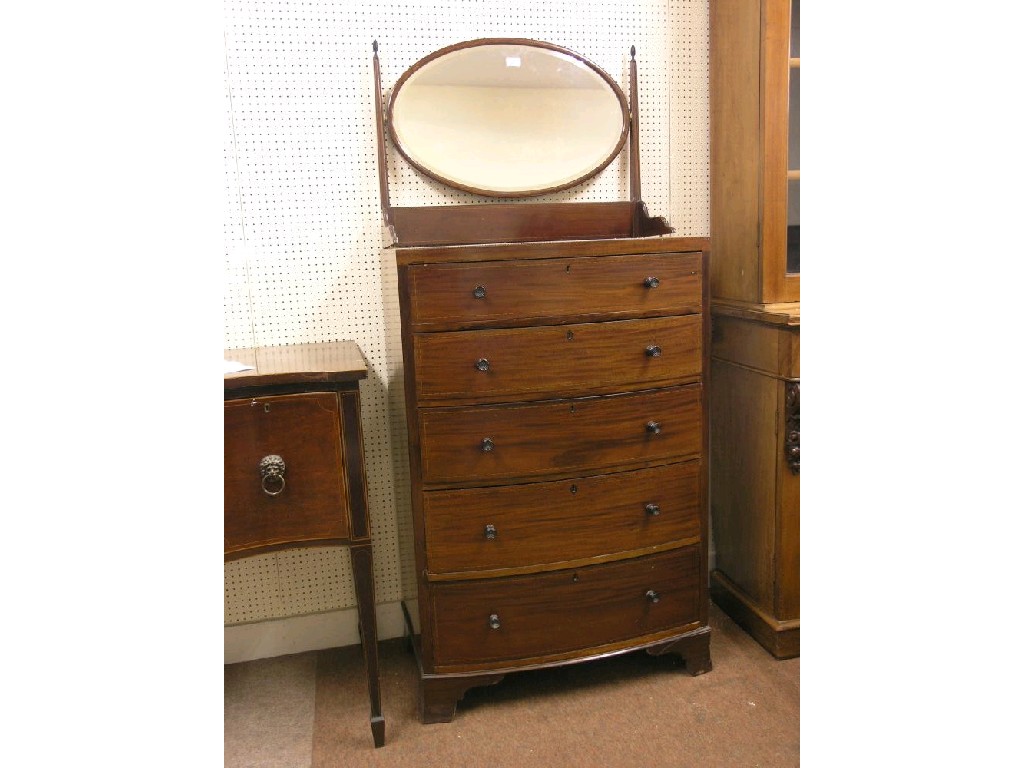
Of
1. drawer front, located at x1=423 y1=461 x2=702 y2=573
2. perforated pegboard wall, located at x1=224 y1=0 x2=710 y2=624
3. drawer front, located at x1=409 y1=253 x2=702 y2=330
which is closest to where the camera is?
drawer front, located at x1=409 y1=253 x2=702 y2=330

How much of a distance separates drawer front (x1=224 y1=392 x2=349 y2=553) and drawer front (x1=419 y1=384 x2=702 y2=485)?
0.24m

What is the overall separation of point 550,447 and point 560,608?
1.48ft

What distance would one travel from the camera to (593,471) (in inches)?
81.0

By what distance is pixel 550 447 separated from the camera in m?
2.01

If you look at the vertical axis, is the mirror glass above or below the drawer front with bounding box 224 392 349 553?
above

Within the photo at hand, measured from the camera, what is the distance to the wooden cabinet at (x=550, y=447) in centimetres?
192

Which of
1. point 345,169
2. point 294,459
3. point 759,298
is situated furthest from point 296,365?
point 759,298

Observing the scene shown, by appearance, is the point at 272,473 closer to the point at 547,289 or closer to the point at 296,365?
the point at 296,365

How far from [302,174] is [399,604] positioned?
139 centimetres

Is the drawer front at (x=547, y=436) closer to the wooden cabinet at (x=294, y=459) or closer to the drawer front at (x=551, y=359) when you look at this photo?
the drawer front at (x=551, y=359)

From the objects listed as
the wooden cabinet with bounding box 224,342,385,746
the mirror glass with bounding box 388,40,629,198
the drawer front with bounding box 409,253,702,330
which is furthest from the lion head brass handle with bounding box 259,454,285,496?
the mirror glass with bounding box 388,40,629,198

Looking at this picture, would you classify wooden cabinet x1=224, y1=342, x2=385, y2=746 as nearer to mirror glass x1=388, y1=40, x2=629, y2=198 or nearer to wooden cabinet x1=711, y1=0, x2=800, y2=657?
mirror glass x1=388, y1=40, x2=629, y2=198

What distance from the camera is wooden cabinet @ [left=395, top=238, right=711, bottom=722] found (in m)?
1.92
